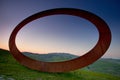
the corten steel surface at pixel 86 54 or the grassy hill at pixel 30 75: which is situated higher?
the corten steel surface at pixel 86 54

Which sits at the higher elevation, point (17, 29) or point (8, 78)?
point (17, 29)

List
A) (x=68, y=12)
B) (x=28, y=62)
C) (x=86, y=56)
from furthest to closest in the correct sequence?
(x=28, y=62), (x=68, y=12), (x=86, y=56)

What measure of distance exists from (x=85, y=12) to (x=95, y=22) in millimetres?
897

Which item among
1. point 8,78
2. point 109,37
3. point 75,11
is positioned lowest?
point 8,78

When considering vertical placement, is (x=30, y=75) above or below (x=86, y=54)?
below

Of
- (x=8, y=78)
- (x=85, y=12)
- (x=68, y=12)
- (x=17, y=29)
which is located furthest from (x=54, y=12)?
(x=8, y=78)

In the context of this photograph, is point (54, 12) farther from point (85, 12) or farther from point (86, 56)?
point (86, 56)

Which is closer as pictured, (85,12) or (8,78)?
(8,78)

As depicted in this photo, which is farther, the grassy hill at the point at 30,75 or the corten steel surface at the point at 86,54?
the grassy hill at the point at 30,75

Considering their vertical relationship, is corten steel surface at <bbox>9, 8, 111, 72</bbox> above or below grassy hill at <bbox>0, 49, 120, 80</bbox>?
above

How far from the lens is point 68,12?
41.4ft

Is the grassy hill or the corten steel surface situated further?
the grassy hill

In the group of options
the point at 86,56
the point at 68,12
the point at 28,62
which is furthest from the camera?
the point at 28,62

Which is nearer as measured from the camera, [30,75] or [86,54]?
[86,54]
